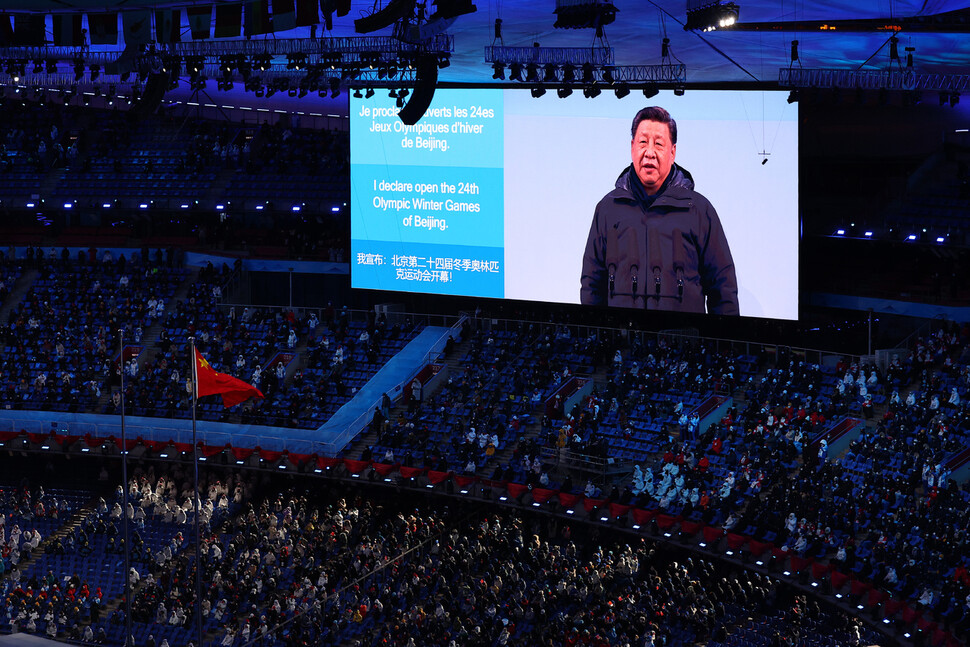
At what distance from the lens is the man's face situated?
3938 cm

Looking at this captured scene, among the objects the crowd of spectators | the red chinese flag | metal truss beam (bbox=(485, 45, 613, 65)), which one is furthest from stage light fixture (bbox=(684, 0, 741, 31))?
the crowd of spectators

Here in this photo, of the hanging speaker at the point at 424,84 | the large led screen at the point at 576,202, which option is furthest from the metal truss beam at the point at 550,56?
the large led screen at the point at 576,202

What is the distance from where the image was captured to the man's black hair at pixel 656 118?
3922 cm

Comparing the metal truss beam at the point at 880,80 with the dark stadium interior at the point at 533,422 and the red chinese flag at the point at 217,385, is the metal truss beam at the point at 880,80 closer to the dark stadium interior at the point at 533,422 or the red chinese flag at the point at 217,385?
the dark stadium interior at the point at 533,422

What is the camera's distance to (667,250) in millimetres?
39375

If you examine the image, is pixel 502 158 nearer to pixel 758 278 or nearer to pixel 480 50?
pixel 480 50

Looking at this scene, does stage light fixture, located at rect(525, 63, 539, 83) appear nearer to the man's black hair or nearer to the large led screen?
the man's black hair

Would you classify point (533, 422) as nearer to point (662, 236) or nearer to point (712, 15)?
point (662, 236)

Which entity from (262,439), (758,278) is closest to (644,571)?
(758,278)

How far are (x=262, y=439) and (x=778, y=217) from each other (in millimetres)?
14173

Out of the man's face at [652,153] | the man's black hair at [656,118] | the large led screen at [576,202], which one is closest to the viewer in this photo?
the large led screen at [576,202]

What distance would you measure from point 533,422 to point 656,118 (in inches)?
322

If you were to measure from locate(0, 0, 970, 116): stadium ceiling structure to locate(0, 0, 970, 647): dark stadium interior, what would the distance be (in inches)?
5.2

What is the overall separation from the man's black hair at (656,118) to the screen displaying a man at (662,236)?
1.0 inches
